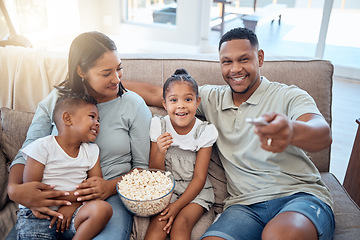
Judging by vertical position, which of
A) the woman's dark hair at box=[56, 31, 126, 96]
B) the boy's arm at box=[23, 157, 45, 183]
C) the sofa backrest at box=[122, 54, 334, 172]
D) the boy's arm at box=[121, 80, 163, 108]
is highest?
the woman's dark hair at box=[56, 31, 126, 96]

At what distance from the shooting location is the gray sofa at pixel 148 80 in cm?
147

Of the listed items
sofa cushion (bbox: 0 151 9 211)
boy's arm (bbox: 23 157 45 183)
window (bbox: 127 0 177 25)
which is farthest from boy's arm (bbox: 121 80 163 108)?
window (bbox: 127 0 177 25)

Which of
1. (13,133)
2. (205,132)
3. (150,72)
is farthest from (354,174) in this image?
(13,133)

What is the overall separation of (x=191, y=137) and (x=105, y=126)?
0.39 metres

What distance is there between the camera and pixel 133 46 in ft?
16.3

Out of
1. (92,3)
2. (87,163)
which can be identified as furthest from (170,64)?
(92,3)

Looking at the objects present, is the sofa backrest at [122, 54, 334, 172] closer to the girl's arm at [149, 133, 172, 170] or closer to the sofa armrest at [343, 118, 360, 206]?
the sofa armrest at [343, 118, 360, 206]

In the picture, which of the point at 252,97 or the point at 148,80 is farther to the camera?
the point at 148,80

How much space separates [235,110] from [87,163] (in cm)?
70

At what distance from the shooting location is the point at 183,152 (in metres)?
1.47

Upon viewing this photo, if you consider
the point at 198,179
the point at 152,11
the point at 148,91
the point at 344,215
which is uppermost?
the point at 152,11

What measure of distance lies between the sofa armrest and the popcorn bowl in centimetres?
94

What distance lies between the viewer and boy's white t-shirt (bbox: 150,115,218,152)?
4.73ft

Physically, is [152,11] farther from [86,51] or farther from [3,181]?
[3,181]
